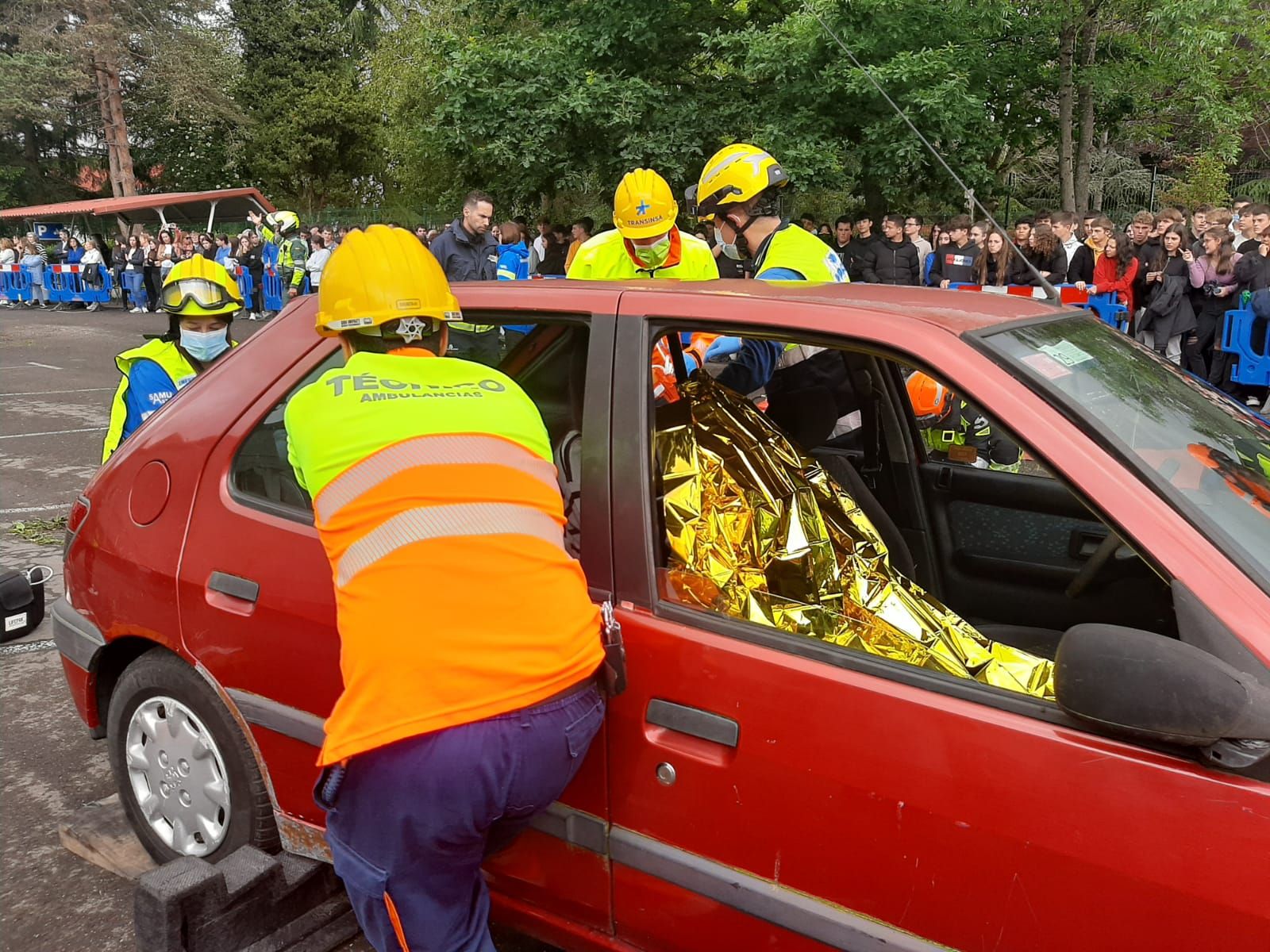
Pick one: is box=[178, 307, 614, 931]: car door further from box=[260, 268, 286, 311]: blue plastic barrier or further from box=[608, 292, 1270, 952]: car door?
box=[260, 268, 286, 311]: blue plastic barrier

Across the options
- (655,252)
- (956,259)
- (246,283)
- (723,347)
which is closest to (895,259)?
(956,259)

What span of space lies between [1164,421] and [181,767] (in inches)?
96.7

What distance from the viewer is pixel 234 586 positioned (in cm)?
241

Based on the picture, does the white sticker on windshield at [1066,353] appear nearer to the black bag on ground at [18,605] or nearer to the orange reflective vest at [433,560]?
the orange reflective vest at [433,560]

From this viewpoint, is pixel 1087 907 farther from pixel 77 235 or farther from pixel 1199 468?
pixel 77 235

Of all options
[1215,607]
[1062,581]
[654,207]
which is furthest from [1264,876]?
[654,207]

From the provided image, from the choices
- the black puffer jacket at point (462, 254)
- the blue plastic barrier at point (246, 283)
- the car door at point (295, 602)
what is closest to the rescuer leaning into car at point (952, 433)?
the car door at point (295, 602)

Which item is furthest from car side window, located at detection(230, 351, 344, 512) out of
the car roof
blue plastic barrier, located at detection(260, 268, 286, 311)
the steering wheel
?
blue plastic barrier, located at detection(260, 268, 286, 311)

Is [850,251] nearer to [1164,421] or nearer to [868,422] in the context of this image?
[868,422]

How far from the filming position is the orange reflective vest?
5.66ft

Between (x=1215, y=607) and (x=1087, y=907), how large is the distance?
488mm

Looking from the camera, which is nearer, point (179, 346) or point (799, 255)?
point (799, 255)

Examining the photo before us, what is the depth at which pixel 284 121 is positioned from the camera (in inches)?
1473

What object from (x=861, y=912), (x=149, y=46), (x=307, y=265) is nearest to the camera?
(x=861, y=912)
